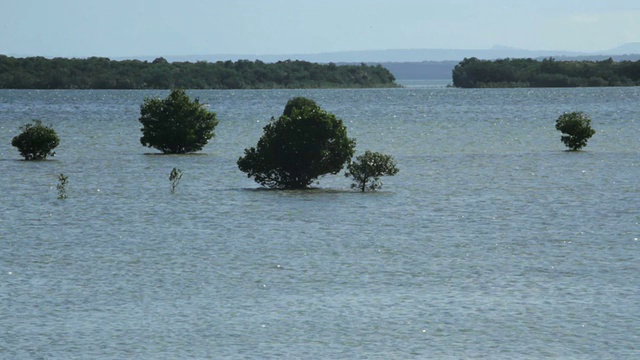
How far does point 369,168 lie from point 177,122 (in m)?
22.7

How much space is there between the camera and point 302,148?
50.1 m

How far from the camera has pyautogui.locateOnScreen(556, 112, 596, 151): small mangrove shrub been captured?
7962 centimetres

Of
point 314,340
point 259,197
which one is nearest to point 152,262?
point 314,340

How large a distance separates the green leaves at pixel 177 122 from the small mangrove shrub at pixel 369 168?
1929 cm

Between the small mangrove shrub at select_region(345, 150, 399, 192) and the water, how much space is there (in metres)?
0.84

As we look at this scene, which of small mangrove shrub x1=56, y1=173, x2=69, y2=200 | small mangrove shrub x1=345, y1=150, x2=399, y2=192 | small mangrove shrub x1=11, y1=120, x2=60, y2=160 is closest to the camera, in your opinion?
small mangrove shrub x1=56, y1=173, x2=69, y2=200

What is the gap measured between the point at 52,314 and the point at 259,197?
81.3 ft

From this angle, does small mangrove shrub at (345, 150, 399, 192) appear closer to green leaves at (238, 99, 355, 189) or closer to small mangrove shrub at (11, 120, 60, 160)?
green leaves at (238, 99, 355, 189)

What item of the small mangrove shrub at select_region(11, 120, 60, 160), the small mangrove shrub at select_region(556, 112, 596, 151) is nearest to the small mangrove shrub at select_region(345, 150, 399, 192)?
the small mangrove shrub at select_region(11, 120, 60, 160)

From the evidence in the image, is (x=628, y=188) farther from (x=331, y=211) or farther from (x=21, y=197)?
(x=21, y=197)

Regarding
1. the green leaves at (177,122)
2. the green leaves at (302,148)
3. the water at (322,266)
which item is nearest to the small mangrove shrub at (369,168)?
the green leaves at (302,148)

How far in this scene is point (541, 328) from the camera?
77.4 feet

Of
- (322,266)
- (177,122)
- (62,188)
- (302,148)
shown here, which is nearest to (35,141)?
→ (177,122)

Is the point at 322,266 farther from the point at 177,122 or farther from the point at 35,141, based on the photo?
the point at 35,141
